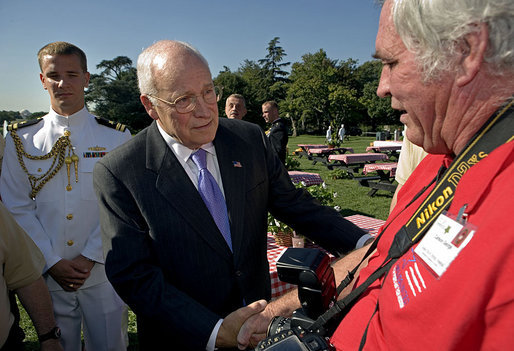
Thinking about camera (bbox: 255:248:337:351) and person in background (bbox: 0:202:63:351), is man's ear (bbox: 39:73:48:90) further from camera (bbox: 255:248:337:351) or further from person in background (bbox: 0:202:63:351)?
camera (bbox: 255:248:337:351)

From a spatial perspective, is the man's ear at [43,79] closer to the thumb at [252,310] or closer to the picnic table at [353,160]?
the thumb at [252,310]

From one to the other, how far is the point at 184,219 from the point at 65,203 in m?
1.68

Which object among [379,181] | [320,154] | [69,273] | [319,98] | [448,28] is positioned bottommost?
[379,181]

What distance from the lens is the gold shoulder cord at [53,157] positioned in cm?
292

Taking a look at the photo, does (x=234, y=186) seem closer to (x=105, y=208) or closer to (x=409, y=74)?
(x=105, y=208)

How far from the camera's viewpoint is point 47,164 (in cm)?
298

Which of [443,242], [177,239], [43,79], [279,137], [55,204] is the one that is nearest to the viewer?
[443,242]

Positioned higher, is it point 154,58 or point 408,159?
point 154,58

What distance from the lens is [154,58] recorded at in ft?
6.26

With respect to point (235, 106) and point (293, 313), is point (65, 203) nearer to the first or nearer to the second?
point (293, 313)

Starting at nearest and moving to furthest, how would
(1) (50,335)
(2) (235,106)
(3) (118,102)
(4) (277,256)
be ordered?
(1) (50,335) < (4) (277,256) < (2) (235,106) < (3) (118,102)

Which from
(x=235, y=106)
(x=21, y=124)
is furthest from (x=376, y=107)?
(x=21, y=124)

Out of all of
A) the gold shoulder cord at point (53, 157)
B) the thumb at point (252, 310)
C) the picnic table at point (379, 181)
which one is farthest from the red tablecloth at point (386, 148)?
the thumb at point (252, 310)

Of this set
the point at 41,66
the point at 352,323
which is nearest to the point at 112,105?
the point at 41,66
